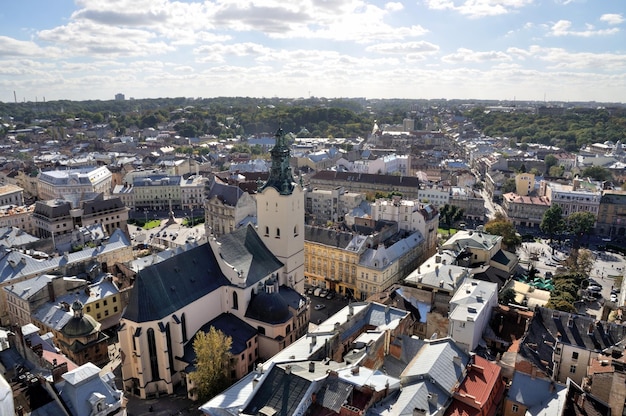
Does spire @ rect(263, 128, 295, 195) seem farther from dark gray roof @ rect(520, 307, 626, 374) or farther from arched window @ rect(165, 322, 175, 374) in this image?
dark gray roof @ rect(520, 307, 626, 374)


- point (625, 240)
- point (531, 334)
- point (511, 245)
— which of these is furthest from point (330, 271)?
point (625, 240)

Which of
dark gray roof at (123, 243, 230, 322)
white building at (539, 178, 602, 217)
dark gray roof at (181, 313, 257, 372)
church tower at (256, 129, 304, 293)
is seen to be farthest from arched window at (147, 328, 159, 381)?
white building at (539, 178, 602, 217)

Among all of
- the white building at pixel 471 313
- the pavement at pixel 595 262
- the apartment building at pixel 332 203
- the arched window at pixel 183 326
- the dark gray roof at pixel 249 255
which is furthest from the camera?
the apartment building at pixel 332 203

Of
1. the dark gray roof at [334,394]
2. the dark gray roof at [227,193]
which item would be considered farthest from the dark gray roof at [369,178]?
the dark gray roof at [334,394]

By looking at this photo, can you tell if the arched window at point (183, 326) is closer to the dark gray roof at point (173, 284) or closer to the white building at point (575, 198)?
the dark gray roof at point (173, 284)

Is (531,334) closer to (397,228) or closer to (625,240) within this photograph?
(397,228)

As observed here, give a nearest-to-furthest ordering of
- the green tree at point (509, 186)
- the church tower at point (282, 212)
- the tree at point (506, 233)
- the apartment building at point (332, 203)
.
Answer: the church tower at point (282, 212) < the tree at point (506, 233) < the apartment building at point (332, 203) < the green tree at point (509, 186)
